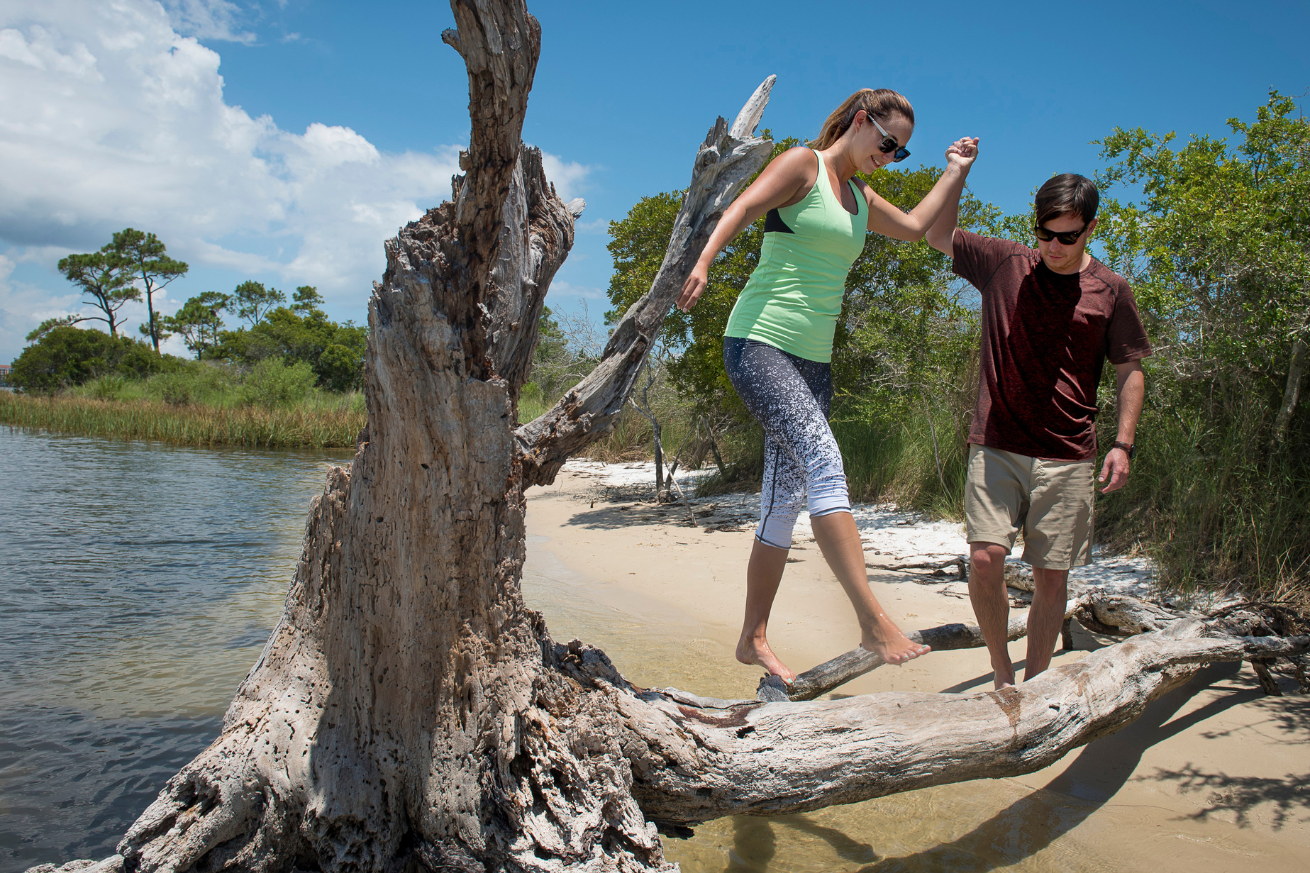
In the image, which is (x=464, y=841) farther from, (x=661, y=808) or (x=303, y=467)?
(x=303, y=467)

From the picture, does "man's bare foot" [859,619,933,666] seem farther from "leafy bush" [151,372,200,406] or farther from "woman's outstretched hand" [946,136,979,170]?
"leafy bush" [151,372,200,406]

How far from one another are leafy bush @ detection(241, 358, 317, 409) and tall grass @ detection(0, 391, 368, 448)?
1195mm

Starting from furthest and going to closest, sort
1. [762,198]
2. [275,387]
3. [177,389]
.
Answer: [177,389] → [275,387] → [762,198]

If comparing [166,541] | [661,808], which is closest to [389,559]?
[661,808]

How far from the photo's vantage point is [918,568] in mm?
5930

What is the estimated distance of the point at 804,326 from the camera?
2.44 m

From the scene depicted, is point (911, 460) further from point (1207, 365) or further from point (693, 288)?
point (693, 288)

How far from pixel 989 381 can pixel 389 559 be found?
2.18 meters

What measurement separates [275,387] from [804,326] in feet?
85.1

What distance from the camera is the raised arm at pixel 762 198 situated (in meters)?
2.19

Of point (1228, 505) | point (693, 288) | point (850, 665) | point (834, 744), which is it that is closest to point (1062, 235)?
point (693, 288)

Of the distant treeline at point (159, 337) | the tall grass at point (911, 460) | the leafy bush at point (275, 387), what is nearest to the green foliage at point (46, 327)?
the distant treeline at point (159, 337)

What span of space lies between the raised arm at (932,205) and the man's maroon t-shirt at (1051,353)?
0.38m

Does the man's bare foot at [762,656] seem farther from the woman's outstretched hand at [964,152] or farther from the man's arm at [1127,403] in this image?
the woman's outstretched hand at [964,152]
